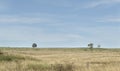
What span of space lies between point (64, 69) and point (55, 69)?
0.76 m

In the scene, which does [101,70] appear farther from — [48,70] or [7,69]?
A: [7,69]

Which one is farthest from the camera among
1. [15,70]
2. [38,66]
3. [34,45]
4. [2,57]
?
[34,45]

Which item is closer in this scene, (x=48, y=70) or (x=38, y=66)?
(x=48, y=70)

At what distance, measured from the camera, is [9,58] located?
47688 millimetres

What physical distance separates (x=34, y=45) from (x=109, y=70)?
553 feet

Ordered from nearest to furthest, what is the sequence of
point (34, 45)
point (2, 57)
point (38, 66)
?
1. point (38, 66)
2. point (2, 57)
3. point (34, 45)

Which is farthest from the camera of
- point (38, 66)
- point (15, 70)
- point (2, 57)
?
point (2, 57)

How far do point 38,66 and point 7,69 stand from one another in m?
4.71

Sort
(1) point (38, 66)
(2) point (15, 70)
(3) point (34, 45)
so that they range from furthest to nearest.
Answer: (3) point (34, 45) → (1) point (38, 66) → (2) point (15, 70)

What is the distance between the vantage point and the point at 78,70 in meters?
27.2

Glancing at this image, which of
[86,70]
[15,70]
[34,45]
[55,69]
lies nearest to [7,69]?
[15,70]

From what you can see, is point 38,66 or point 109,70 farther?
point 38,66

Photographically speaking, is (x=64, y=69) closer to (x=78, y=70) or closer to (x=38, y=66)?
(x=78, y=70)

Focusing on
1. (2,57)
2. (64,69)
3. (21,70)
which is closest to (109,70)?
(64,69)
